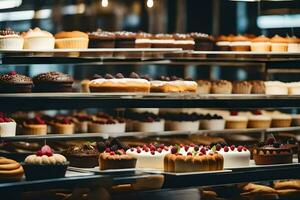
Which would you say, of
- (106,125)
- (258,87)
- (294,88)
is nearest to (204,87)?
(258,87)

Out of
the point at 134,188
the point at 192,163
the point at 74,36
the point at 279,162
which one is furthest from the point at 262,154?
the point at 74,36

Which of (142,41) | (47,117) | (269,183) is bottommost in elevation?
(269,183)

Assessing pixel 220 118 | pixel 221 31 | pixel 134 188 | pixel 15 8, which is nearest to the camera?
pixel 134 188

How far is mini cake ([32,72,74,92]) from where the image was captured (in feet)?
24.6

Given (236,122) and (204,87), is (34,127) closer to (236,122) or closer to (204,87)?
(204,87)

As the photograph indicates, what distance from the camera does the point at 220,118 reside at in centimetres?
984

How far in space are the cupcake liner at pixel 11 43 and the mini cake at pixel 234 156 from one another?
82.8 inches

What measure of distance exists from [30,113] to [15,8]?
44.1 inches

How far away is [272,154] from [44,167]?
8.26 ft

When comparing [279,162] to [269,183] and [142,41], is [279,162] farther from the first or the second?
[142,41]

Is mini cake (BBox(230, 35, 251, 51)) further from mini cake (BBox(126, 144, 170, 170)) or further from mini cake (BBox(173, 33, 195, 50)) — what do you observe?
mini cake (BBox(126, 144, 170, 170))

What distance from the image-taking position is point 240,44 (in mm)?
9398

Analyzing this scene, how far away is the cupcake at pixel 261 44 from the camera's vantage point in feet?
30.7

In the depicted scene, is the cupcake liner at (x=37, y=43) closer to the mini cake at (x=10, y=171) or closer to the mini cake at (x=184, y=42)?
the mini cake at (x=10, y=171)
